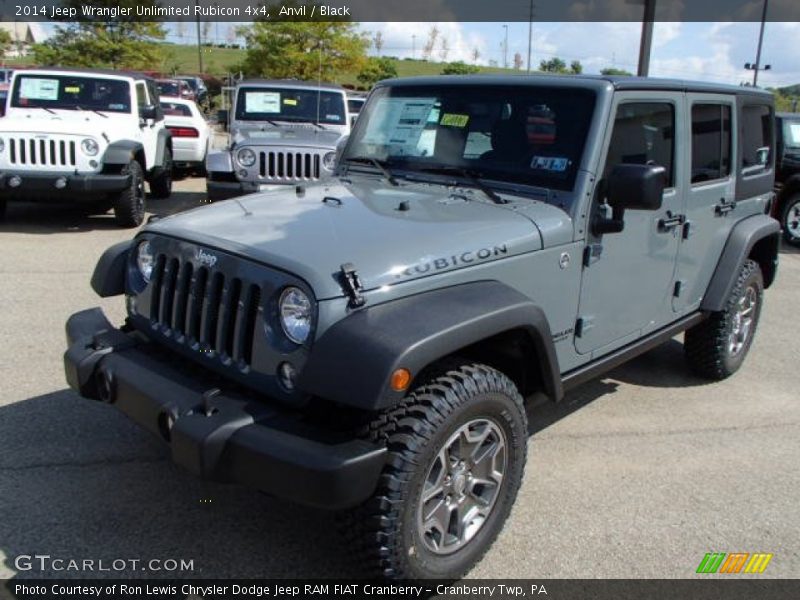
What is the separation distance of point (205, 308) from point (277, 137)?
21.2 ft

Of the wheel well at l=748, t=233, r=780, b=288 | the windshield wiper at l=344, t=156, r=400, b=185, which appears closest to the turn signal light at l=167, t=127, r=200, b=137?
the windshield wiper at l=344, t=156, r=400, b=185

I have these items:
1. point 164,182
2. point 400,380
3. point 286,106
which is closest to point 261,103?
point 286,106

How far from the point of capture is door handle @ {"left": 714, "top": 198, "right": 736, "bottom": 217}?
14.1 feet

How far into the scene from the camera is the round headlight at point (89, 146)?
8492mm

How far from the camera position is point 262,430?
2.34m

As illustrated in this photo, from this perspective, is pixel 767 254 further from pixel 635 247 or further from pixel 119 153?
pixel 119 153

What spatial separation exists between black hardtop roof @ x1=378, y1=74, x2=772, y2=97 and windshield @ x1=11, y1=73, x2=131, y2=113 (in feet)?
21.5

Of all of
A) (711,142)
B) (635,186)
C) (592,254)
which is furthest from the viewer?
(711,142)

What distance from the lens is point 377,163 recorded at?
3.88m

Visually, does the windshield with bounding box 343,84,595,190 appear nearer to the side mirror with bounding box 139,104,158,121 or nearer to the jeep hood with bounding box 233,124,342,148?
the jeep hood with bounding box 233,124,342,148

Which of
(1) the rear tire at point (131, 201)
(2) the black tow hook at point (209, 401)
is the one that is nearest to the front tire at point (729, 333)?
(2) the black tow hook at point (209, 401)

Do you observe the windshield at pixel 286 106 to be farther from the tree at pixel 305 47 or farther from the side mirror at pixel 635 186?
the tree at pixel 305 47

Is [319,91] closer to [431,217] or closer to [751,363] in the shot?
[751,363]

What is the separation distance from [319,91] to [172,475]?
7.57 meters
